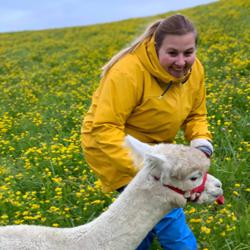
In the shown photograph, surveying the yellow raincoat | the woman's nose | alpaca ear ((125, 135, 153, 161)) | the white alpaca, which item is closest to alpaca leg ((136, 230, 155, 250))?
the yellow raincoat

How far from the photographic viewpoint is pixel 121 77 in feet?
12.7

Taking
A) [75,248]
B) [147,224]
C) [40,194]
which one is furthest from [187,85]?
[40,194]

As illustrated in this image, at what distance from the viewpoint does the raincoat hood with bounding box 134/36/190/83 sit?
3957 mm

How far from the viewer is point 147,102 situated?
Answer: 3986mm

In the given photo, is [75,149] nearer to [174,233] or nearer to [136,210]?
[174,233]

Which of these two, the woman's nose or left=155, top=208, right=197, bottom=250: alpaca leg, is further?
left=155, top=208, right=197, bottom=250: alpaca leg

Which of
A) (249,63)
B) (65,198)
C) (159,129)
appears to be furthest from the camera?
(249,63)

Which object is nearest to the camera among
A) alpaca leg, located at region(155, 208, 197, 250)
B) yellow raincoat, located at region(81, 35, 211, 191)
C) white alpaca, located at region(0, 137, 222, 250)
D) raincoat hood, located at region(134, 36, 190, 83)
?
white alpaca, located at region(0, 137, 222, 250)

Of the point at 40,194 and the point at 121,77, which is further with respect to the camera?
the point at 40,194

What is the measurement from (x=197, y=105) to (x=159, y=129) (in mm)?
532

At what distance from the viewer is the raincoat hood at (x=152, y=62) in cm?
396

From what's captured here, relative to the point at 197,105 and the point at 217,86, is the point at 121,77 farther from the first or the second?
the point at 217,86

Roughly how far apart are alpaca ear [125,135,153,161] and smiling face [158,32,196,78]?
74 centimetres

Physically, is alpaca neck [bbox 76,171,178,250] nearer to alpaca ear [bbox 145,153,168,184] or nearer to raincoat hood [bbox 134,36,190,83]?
alpaca ear [bbox 145,153,168,184]
